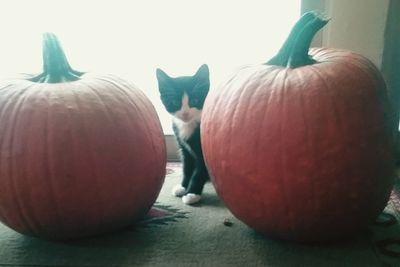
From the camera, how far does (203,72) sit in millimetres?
1356

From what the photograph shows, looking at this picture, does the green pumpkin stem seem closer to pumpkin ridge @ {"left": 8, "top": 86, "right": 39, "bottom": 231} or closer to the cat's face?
the cat's face

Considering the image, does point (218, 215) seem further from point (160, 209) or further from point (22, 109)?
point (22, 109)

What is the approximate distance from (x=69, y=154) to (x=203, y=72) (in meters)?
0.58

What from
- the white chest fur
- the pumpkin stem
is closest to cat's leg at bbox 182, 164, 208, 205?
the white chest fur

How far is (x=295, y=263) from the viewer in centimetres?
87

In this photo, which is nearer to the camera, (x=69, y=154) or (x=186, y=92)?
(x=69, y=154)

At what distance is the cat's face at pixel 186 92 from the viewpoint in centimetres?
137

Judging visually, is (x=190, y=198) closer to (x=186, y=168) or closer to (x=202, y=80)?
(x=186, y=168)

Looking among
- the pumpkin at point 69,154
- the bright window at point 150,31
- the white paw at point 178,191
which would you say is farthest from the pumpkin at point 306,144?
the bright window at point 150,31

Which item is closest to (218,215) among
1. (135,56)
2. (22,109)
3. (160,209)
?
(160,209)

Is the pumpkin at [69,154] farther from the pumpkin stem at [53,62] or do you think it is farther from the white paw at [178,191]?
the white paw at [178,191]

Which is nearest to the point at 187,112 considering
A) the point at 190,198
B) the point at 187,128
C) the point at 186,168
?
the point at 187,128

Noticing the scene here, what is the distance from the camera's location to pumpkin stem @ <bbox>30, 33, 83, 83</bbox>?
3.32ft

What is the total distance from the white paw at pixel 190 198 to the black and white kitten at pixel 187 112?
48 mm
